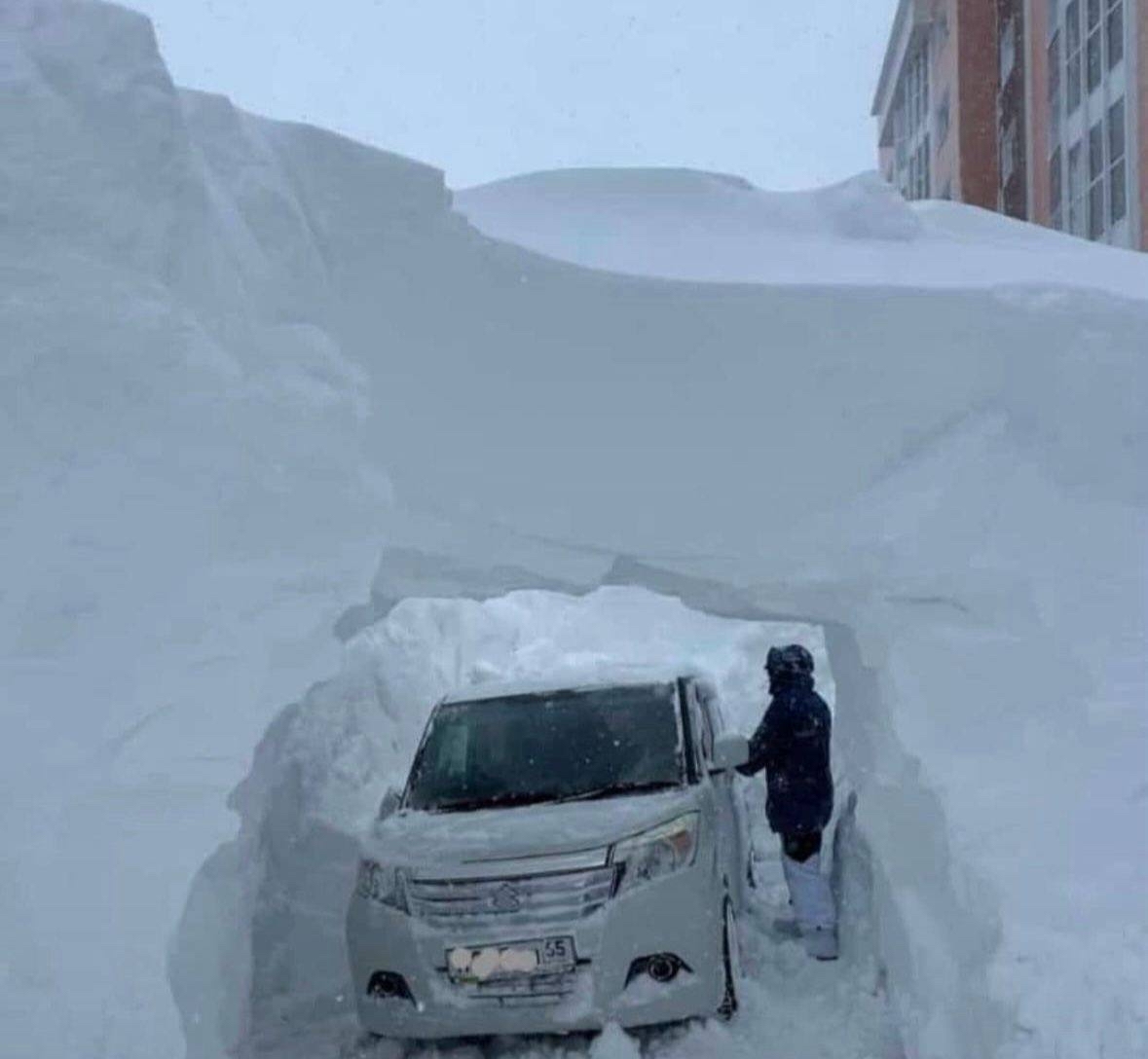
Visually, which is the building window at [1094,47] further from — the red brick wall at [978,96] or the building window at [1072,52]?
the red brick wall at [978,96]

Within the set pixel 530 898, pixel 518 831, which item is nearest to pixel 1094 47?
pixel 518 831

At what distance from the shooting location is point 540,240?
23.1 ft

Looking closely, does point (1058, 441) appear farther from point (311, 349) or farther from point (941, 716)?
point (311, 349)

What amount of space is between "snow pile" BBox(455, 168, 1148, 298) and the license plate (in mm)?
3093

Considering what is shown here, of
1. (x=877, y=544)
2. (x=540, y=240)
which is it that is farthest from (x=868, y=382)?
(x=540, y=240)

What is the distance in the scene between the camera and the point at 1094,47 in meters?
27.8

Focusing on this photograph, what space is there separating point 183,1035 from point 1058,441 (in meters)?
4.33

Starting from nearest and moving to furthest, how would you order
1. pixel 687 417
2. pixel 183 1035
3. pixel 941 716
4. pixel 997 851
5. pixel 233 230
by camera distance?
pixel 183 1035, pixel 997 851, pixel 941 716, pixel 233 230, pixel 687 417

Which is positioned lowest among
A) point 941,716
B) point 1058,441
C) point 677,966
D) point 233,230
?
point 677,966

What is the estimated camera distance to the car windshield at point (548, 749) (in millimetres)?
7051

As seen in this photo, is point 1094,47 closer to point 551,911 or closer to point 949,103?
point 949,103

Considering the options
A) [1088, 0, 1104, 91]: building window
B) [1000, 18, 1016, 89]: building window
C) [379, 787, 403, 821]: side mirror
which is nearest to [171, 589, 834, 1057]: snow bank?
[379, 787, 403, 821]: side mirror

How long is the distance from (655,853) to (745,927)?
2.14 meters

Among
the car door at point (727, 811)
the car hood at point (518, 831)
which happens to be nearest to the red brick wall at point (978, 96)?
the car door at point (727, 811)
